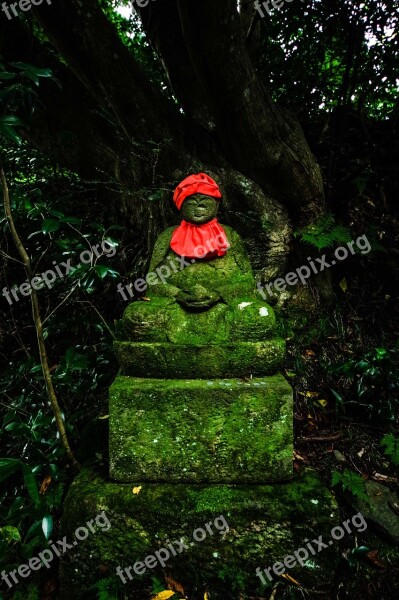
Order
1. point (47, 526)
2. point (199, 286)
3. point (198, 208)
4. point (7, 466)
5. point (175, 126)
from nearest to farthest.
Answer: point (7, 466) < point (47, 526) < point (199, 286) < point (198, 208) < point (175, 126)

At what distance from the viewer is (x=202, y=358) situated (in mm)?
2225

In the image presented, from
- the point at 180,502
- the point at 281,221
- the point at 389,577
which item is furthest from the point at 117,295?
the point at 389,577

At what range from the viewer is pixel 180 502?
2.13 metres

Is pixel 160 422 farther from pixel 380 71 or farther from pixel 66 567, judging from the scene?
pixel 380 71

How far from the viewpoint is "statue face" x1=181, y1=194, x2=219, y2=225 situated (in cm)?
246

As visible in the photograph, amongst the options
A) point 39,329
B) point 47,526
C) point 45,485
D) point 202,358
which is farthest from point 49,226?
point 45,485

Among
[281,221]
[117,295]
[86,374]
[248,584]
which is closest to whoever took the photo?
[248,584]

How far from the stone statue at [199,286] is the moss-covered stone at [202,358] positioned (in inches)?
1.9

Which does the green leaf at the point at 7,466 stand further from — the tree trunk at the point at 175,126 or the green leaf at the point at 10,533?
the tree trunk at the point at 175,126

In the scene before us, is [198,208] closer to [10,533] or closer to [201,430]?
[201,430]

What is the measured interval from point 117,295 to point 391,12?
12.4 feet
